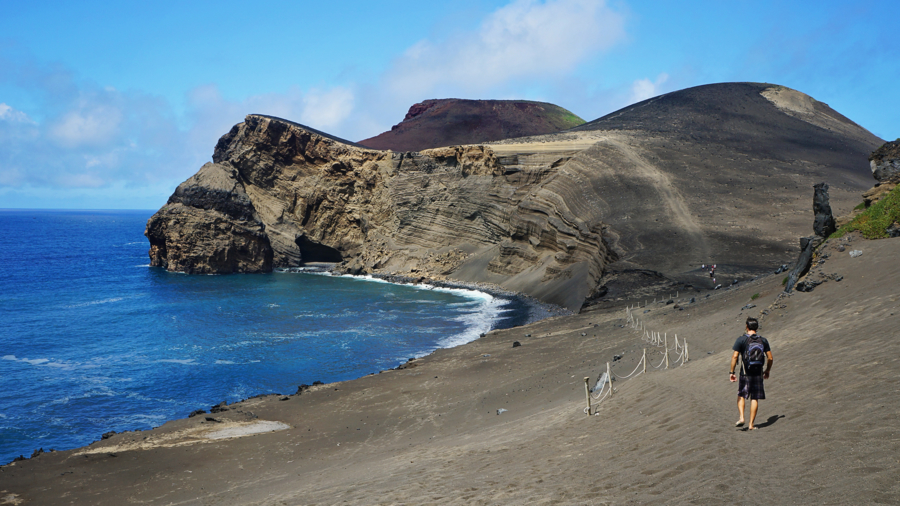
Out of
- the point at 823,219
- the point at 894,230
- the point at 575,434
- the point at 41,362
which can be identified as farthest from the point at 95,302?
the point at 894,230

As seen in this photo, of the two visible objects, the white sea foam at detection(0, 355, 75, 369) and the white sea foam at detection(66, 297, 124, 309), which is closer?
the white sea foam at detection(0, 355, 75, 369)

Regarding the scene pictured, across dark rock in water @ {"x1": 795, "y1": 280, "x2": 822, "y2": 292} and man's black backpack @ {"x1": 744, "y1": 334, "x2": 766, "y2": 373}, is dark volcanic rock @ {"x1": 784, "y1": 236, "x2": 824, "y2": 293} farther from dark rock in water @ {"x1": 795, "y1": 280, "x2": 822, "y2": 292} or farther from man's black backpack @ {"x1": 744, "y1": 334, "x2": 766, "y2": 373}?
man's black backpack @ {"x1": 744, "y1": 334, "x2": 766, "y2": 373}

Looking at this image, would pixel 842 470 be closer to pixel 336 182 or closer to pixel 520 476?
pixel 520 476

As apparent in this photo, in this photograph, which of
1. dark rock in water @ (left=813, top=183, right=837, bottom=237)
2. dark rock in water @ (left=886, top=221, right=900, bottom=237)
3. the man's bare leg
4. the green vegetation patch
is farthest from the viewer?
dark rock in water @ (left=813, top=183, right=837, bottom=237)

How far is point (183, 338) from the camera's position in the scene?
39906mm

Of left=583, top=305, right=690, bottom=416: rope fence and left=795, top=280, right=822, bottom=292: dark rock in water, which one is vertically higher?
left=795, top=280, right=822, bottom=292: dark rock in water

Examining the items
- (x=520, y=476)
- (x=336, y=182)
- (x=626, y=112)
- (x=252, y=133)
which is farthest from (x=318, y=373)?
(x=626, y=112)

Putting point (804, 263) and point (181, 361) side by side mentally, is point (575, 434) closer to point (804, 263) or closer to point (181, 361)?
point (804, 263)

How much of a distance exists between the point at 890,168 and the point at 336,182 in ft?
210

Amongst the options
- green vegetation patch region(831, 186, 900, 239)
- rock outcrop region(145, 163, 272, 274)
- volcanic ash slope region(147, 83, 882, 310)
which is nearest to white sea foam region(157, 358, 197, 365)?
volcanic ash slope region(147, 83, 882, 310)

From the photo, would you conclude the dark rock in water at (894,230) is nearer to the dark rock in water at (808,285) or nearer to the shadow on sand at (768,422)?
the dark rock in water at (808,285)

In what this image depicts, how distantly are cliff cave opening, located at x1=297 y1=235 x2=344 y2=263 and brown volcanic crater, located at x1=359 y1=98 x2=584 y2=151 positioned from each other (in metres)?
62.9

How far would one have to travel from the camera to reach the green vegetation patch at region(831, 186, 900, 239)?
66.1ft

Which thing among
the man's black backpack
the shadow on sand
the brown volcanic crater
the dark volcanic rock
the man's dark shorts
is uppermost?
the brown volcanic crater
